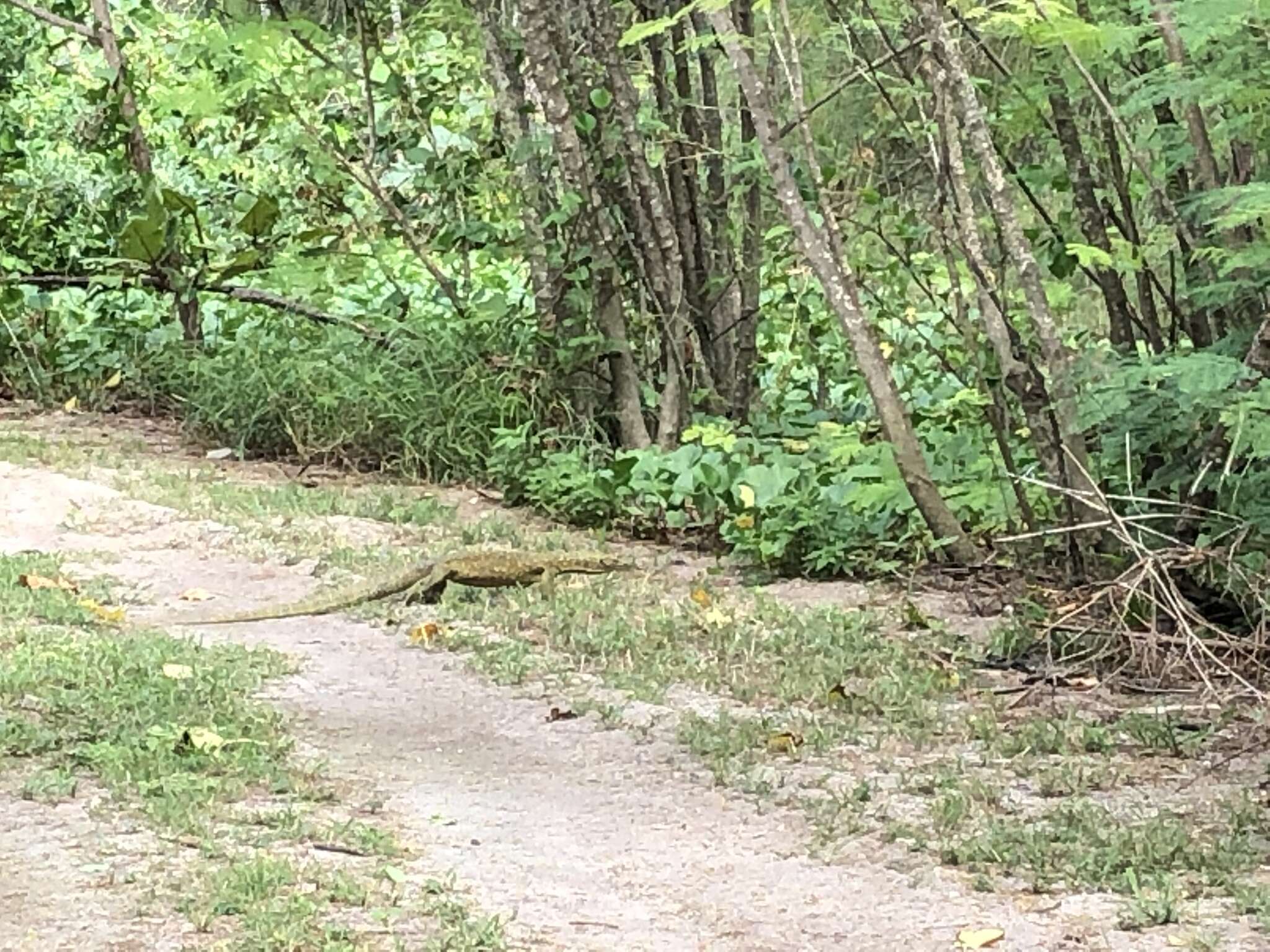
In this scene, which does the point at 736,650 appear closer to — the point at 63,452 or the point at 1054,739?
the point at 1054,739

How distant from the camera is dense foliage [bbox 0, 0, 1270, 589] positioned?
540 cm

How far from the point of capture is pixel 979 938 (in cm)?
310

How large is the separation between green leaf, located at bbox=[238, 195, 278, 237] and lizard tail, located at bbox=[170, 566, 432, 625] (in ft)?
14.5

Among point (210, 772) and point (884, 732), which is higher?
point (210, 772)

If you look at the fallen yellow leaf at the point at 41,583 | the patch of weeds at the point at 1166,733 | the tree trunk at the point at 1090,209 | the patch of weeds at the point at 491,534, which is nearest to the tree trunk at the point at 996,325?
the tree trunk at the point at 1090,209

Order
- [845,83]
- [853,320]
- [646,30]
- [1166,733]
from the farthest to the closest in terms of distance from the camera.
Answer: [845,83], [646,30], [853,320], [1166,733]

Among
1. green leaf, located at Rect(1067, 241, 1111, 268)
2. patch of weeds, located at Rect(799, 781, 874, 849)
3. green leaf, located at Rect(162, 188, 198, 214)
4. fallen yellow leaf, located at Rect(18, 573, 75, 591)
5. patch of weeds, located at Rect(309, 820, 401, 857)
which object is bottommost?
patch of weeds, located at Rect(799, 781, 874, 849)

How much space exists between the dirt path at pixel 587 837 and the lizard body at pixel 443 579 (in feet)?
0.81

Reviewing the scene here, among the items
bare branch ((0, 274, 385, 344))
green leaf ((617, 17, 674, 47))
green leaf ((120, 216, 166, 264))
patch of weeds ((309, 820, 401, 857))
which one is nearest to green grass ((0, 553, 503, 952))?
patch of weeds ((309, 820, 401, 857))

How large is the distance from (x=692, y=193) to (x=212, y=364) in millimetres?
2979

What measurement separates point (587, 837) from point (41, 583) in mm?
2934

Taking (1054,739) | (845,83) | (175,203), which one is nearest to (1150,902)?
(1054,739)

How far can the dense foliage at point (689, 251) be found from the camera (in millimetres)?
5402

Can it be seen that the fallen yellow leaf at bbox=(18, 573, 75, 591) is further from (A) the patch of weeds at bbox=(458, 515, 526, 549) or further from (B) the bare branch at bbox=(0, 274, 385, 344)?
(B) the bare branch at bbox=(0, 274, 385, 344)
